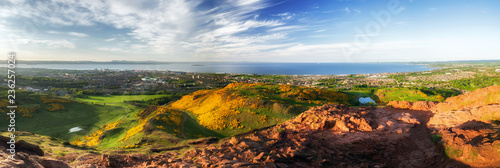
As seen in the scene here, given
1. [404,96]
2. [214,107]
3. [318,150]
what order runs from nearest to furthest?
[318,150], [214,107], [404,96]

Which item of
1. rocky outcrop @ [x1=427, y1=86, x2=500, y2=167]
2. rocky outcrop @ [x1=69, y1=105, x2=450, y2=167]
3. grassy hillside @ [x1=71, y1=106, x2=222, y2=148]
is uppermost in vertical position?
rocky outcrop @ [x1=427, y1=86, x2=500, y2=167]

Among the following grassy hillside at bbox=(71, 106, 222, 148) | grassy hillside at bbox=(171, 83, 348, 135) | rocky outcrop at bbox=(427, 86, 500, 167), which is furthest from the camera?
grassy hillside at bbox=(171, 83, 348, 135)

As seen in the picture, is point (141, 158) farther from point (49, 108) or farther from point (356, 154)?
point (49, 108)

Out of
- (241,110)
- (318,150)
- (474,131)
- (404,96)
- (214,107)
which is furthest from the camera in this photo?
(404,96)

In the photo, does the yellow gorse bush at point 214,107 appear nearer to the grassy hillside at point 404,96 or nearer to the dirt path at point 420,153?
the dirt path at point 420,153

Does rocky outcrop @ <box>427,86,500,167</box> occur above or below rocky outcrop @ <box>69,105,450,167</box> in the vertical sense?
above

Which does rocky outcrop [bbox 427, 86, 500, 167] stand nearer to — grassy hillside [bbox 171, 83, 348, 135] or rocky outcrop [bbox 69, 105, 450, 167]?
rocky outcrop [bbox 69, 105, 450, 167]

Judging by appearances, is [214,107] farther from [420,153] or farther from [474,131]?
[474,131]

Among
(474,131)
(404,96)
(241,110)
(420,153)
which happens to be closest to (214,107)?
(241,110)

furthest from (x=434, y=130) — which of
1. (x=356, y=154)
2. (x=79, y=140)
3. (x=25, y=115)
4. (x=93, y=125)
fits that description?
(x=25, y=115)

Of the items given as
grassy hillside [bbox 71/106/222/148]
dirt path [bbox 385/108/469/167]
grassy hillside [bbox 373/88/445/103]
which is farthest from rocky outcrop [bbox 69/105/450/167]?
grassy hillside [bbox 373/88/445/103]

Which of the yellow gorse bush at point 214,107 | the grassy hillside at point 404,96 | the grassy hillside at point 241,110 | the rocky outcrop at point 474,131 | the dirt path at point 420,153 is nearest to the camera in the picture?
the rocky outcrop at point 474,131

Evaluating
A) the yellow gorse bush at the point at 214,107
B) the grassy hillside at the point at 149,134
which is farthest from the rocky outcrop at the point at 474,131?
the yellow gorse bush at the point at 214,107

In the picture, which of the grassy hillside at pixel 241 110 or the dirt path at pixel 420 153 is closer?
the dirt path at pixel 420 153
